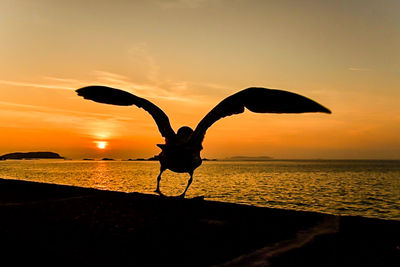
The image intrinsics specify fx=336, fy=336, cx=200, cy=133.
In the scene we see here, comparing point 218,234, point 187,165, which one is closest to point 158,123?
point 187,165

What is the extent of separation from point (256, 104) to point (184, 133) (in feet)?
5.91

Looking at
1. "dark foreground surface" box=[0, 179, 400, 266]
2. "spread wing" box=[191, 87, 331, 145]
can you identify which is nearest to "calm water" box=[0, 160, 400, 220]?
"spread wing" box=[191, 87, 331, 145]

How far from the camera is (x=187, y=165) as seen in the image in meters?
7.58

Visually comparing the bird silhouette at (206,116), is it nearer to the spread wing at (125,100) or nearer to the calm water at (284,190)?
the spread wing at (125,100)

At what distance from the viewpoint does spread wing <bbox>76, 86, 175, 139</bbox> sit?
7887 millimetres

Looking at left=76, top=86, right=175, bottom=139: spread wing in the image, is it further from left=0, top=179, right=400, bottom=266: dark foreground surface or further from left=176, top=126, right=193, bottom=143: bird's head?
left=0, top=179, right=400, bottom=266: dark foreground surface

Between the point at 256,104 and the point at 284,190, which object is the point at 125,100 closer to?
the point at 256,104

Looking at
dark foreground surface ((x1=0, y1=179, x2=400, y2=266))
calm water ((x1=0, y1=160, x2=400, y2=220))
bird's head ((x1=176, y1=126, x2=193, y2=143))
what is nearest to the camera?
dark foreground surface ((x1=0, y1=179, x2=400, y2=266))

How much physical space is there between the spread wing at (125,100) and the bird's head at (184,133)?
19 centimetres

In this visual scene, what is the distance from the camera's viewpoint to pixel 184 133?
7.94m

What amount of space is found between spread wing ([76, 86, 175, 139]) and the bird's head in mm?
189

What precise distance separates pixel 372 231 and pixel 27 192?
861 cm

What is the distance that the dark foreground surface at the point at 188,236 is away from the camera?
11.1 ft

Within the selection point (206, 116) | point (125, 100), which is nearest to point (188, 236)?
point (206, 116)
